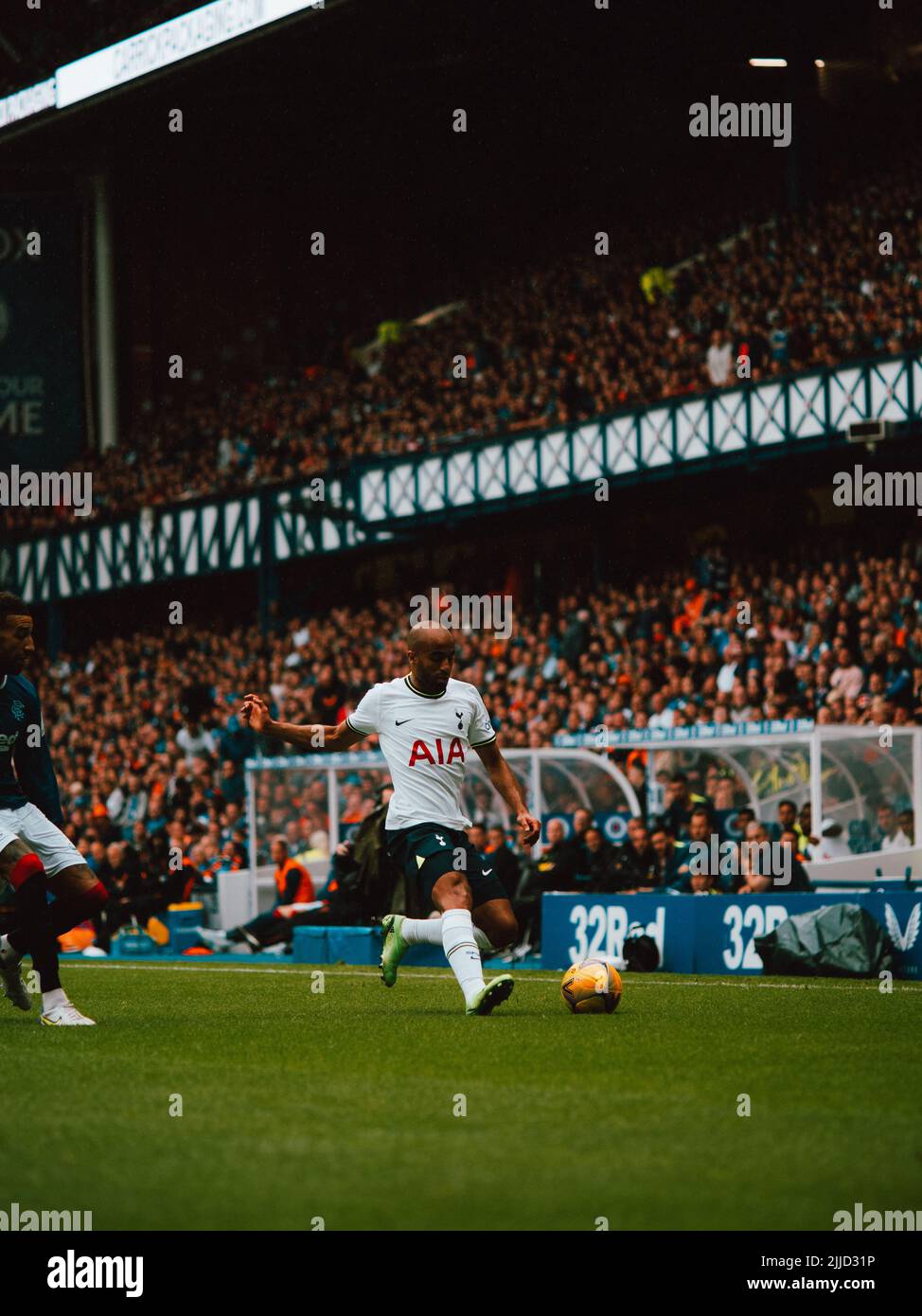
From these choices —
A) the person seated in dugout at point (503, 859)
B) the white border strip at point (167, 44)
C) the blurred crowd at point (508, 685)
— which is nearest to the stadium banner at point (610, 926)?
the person seated in dugout at point (503, 859)

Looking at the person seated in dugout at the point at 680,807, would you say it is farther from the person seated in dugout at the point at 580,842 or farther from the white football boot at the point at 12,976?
the white football boot at the point at 12,976

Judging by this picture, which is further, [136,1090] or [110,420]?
[110,420]

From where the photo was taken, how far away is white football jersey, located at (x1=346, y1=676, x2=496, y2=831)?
10906mm

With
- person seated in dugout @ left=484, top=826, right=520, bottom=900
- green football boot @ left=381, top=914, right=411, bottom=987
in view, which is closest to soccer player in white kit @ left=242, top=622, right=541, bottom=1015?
green football boot @ left=381, top=914, right=411, bottom=987

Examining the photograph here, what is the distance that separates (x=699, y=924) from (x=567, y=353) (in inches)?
802

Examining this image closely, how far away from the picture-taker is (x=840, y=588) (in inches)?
1050

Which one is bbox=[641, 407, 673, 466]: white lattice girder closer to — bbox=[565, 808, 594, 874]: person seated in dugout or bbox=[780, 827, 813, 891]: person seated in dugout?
bbox=[565, 808, 594, 874]: person seated in dugout

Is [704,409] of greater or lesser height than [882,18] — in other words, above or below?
below

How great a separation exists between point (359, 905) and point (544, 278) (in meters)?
22.0

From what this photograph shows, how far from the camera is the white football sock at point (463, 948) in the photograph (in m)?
10.4

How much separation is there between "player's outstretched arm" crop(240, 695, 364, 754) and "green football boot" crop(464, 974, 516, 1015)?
1546 millimetres

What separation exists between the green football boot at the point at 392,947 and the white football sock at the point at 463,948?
0.91 meters
